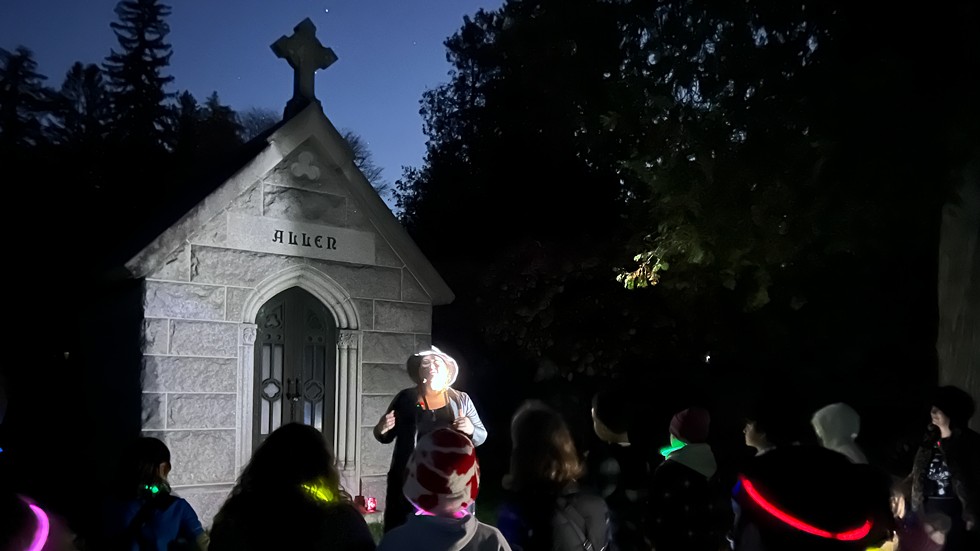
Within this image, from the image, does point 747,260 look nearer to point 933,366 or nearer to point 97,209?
point 933,366

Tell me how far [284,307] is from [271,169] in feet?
4.31

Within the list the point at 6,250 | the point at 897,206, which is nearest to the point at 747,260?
the point at 897,206

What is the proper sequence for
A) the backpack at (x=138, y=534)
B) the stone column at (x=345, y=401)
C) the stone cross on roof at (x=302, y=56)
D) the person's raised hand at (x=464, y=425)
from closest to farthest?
the backpack at (x=138, y=534) < the person's raised hand at (x=464, y=425) < the stone column at (x=345, y=401) < the stone cross on roof at (x=302, y=56)

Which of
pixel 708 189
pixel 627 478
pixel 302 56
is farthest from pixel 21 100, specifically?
pixel 627 478

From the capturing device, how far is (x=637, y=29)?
1138cm

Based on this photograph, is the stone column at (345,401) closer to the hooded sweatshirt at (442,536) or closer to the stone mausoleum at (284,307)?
the stone mausoleum at (284,307)

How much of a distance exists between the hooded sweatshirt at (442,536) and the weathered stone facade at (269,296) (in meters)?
4.75

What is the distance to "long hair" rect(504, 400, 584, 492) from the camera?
3822 mm

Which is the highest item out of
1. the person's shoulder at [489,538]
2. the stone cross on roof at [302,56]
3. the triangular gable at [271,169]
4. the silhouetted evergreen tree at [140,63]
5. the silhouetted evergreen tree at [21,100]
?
the silhouetted evergreen tree at [140,63]

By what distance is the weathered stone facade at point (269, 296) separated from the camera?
7.32 m

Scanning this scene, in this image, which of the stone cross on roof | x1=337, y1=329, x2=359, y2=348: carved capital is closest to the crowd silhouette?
x1=337, y1=329, x2=359, y2=348: carved capital

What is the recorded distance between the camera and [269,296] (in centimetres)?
804

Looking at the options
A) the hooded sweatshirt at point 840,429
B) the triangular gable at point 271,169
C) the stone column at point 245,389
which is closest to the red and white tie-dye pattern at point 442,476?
the hooded sweatshirt at point 840,429

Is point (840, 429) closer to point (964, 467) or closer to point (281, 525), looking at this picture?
point (964, 467)
